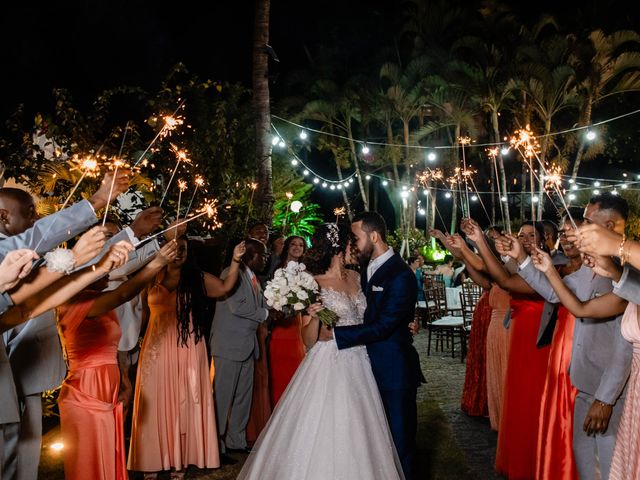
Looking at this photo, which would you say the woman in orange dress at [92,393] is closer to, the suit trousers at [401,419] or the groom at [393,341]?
the groom at [393,341]

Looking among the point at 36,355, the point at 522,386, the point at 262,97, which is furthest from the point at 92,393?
the point at 262,97

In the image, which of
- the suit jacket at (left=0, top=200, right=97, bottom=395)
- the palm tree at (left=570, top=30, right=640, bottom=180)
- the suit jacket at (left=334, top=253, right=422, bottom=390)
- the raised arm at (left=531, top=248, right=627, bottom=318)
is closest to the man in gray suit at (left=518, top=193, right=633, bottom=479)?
the raised arm at (left=531, top=248, right=627, bottom=318)

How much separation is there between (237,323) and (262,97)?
8.28m

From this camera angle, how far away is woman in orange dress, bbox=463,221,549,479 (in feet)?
18.2

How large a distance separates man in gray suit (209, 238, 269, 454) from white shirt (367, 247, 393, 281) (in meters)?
2.27

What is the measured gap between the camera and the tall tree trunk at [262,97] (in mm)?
13383

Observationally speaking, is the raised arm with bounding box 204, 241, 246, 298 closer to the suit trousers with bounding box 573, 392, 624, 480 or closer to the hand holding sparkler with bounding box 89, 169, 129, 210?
the hand holding sparkler with bounding box 89, 169, 129, 210

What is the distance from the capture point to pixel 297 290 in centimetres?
459

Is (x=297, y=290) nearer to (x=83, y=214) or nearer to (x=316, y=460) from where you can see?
(x=316, y=460)

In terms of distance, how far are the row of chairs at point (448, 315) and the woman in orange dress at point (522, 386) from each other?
18.1 ft

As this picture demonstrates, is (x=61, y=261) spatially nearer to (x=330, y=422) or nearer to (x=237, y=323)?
(x=330, y=422)

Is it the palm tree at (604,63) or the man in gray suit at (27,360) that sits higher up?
the palm tree at (604,63)

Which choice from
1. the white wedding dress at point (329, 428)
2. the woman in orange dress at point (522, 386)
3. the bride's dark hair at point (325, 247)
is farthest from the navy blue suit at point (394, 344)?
the woman in orange dress at point (522, 386)

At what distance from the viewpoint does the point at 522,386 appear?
566cm
